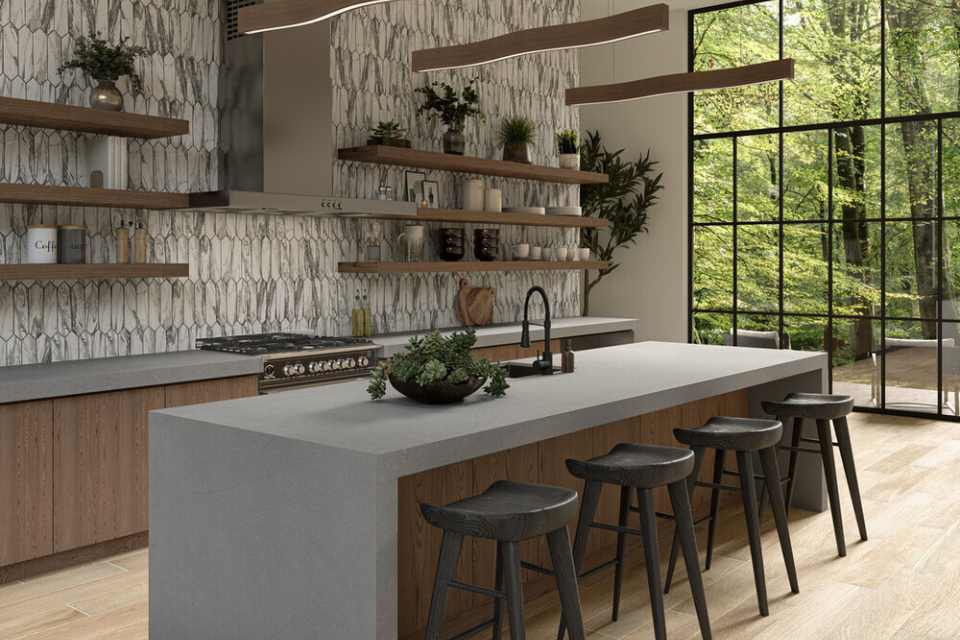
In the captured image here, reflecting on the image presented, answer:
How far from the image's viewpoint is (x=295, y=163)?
17.6 feet

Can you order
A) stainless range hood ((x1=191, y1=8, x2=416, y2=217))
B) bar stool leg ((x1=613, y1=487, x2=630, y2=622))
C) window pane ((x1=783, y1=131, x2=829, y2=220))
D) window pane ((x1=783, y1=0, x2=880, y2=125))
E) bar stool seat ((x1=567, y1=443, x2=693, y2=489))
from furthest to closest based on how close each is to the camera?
window pane ((x1=783, y1=131, x2=829, y2=220)) < window pane ((x1=783, y1=0, x2=880, y2=125)) < stainless range hood ((x1=191, y1=8, x2=416, y2=217)) < bar stool leg ((x1=613, y1=487, x2=630, y2=622)) < bar stool seat ((x1=567, y1=443, x2=693, y2=489))

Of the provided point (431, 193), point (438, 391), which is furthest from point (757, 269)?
point (438, 391)

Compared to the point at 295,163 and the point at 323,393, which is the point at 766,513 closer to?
the point at 323,393

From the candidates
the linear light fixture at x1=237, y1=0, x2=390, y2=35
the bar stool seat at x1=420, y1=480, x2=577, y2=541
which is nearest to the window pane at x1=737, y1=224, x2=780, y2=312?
the linear light fixture at x1=237, y1=0, x2=390, y2=35

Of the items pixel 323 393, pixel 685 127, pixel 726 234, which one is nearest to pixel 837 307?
pixel 726 234

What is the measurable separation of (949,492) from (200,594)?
443cm

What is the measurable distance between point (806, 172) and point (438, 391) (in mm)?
6593

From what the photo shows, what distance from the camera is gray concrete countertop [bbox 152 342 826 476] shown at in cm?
250

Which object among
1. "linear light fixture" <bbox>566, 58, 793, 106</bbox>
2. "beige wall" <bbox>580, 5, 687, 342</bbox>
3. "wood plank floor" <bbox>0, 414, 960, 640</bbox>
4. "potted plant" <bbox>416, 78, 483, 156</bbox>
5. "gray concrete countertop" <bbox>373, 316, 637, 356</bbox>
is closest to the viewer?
"wood plank floor" <bbox>0, 414, 960, 640</bbox>

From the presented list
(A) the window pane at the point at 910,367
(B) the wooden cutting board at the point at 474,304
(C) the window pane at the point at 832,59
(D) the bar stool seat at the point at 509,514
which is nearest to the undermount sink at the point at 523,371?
(D) the bar stool seat at the point at 509,514

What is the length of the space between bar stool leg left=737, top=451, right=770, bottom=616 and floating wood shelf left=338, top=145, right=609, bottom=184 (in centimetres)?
336

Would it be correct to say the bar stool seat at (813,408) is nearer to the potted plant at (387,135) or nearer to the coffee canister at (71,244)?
the potted plant at (387,135)

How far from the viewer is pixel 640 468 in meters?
2.94

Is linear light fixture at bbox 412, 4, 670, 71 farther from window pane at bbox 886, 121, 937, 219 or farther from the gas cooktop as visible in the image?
window pane at bbox 886, 121, 937, 219
